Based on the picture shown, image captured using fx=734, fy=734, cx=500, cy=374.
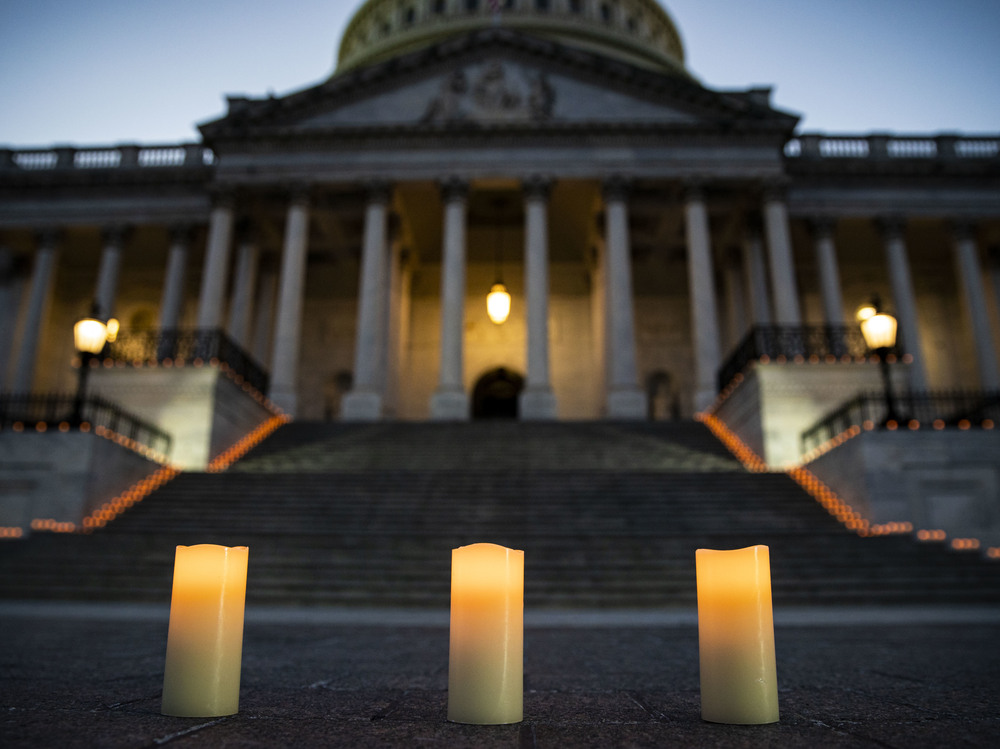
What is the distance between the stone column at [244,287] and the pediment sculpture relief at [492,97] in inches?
373

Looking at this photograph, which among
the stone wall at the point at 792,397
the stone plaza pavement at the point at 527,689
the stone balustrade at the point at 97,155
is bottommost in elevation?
the stone plaza pavement at the point at 527,689

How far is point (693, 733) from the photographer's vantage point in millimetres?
3004

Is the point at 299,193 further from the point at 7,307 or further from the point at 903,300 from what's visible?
the point at 903,300

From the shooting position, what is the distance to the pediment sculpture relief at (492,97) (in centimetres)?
3022

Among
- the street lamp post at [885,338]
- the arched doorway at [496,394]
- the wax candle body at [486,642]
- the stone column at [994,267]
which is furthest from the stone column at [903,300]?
the wax candle body at [486,642]

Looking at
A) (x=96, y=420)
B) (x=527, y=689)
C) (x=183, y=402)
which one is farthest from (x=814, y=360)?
(x=527, y=689)

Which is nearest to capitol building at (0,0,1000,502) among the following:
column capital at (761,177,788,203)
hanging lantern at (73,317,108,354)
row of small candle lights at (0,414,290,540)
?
column capital at (761,177,788,203)

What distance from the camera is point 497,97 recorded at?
30.7 meters

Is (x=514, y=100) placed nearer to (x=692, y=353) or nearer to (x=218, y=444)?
(x=692, y=353)

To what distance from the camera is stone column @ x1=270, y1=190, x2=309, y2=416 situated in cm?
2775

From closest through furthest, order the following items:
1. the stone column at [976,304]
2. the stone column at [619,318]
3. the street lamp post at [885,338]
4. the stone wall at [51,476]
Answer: the street lamp post at [885,338] < the stone wall at [51,476] < the stone column at [619,318] < the stone column at [976,304]

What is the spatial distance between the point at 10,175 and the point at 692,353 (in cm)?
3306

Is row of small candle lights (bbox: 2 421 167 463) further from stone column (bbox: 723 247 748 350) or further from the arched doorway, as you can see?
stone column (bbox: 723 247 748 350)

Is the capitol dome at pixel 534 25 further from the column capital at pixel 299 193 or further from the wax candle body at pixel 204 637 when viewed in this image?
the wax candle body at pixel 204 637
